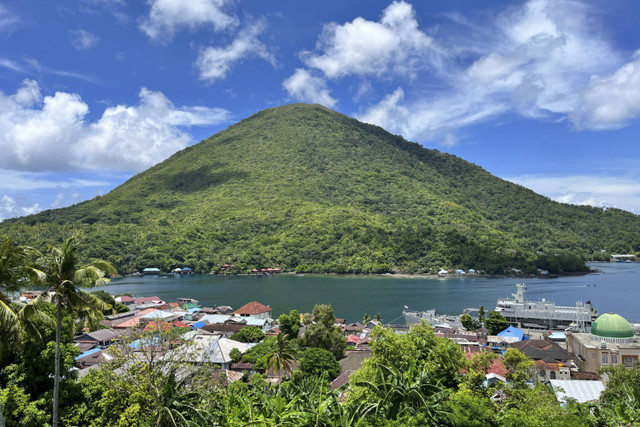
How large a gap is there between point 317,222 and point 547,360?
4218 inches

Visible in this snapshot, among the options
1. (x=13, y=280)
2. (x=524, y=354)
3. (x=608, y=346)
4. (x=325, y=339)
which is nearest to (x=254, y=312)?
(x=325, y=339)

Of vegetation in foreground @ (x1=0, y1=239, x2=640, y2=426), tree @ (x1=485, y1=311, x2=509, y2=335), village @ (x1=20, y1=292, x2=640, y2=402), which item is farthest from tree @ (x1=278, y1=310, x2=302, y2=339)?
vegetation in foreground @ (x1=0, y1=239, x2=640, y2=426)

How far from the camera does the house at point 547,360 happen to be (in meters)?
24.0

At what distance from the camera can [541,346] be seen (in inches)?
1184

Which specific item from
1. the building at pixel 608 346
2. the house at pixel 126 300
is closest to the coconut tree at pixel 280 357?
the building at pixel 608 346

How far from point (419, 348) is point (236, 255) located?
107138 mm

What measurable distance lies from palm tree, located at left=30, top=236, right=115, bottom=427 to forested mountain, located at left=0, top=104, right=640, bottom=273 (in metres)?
90.5

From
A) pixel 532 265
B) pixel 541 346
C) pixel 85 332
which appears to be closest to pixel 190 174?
pixel 532 265

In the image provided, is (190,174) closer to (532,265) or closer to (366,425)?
(532,265)

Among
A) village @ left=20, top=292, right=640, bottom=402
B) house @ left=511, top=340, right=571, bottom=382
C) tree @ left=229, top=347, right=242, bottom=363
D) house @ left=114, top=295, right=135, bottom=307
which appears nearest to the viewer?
village @ left=20, top=292, right=640, bottom=402

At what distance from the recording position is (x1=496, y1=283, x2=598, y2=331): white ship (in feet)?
160

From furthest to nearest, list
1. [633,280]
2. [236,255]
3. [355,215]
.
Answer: [355,215], [236,255], [633,280]

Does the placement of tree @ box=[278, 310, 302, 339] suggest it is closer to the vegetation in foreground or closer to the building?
the building

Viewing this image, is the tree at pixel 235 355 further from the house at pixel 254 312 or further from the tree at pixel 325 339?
the house at pixel 254 312
